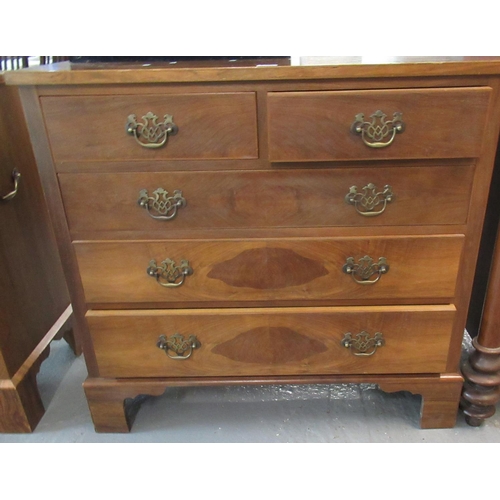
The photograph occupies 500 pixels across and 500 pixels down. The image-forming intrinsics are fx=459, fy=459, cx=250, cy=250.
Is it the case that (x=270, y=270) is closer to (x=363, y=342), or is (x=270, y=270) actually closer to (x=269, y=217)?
(x=269, y=217)

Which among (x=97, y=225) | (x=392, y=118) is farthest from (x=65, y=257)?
(x=392, y=118)

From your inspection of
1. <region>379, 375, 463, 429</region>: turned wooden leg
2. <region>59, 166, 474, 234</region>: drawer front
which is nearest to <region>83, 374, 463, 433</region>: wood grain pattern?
<region>379, 375, 463, 429</region>: turned wooden leg

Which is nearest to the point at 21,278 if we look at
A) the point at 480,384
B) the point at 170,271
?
the point at 170,271

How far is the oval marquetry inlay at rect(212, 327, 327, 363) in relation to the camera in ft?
3.70

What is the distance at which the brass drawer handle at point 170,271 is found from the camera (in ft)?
3.45

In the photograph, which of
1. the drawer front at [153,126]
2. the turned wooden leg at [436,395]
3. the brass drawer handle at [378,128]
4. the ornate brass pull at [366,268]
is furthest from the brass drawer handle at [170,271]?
the turned wooden leg at [436,395]

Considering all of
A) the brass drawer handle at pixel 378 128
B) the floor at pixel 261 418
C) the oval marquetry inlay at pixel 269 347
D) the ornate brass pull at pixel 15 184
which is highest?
the brass drawer handle at pixel 378 128

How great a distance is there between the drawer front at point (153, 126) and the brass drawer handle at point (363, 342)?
0.50 metres

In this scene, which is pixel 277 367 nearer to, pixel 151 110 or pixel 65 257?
pixel 65 257

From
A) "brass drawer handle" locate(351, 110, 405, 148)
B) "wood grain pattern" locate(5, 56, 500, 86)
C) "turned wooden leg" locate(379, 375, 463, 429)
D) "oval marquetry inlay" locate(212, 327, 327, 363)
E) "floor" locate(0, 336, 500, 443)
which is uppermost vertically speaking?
"wood grain pattern" locate(5, 56, 500, 86)

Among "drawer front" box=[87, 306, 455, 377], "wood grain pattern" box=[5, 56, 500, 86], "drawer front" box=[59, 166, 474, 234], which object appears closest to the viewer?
"wood grain pattern" box=[5, 56, 500, 86]

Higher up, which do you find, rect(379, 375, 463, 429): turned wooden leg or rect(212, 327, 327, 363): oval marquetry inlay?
rect(212, 327, 327, 363): oval marquetry inlay

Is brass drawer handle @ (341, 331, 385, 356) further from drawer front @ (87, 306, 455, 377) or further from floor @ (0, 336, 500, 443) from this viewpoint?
floor @ (0, 336, 500, 443)

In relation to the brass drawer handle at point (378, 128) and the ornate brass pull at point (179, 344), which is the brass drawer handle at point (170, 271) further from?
the brass drawer handle at point (378, 128)
